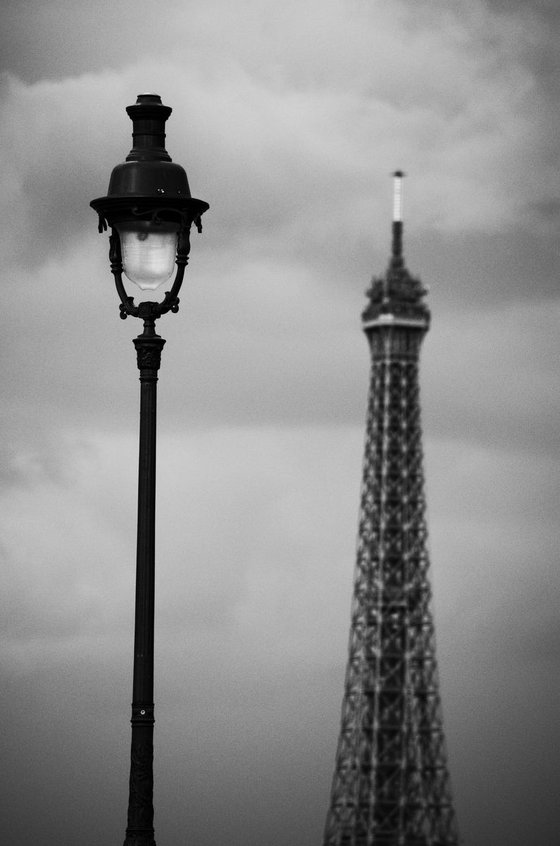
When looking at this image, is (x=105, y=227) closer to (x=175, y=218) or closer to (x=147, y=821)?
(x=175, y=218)

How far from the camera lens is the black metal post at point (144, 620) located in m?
15.3

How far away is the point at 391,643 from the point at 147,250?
221 feet

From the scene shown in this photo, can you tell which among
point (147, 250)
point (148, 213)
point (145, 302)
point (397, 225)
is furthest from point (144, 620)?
point (397, 225)

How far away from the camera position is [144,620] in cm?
1530

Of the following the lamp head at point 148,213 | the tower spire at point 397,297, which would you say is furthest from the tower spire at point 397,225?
the lamp head at point 148,213

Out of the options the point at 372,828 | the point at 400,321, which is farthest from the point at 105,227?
the point at 372,828

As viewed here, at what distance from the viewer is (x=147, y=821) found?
15.4 meters

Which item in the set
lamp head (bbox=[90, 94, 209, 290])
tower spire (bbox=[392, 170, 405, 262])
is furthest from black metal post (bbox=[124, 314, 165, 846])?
tower spire (bbox=[392, 170, 405, 262])

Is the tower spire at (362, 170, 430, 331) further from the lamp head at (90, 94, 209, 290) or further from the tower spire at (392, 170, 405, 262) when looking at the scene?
the lamp head at (90, 94, 209, 290)

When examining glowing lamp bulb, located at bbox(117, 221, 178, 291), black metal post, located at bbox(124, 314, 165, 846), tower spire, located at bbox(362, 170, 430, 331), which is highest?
tower spire, located at bbox(362, 170, 430, 331)

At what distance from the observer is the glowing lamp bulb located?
15633 millimetres

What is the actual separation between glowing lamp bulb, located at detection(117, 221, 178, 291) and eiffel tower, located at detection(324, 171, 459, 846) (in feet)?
200

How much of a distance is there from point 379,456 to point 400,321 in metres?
8.70

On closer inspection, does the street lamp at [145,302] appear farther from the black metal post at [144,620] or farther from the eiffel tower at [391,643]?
the eiffel tower at [391,643]
